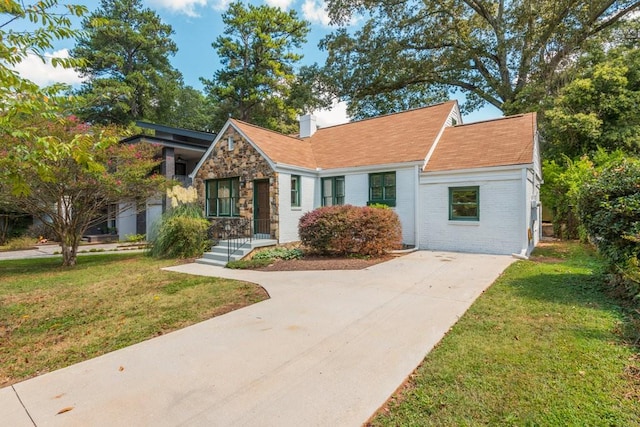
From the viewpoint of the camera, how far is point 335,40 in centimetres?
2480

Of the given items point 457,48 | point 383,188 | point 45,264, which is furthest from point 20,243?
point 457,48

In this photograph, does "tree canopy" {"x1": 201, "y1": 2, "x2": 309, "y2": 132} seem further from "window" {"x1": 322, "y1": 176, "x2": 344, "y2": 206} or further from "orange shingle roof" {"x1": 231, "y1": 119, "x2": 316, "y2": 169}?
"window" {"x1": 322, "y1": 176, "x2": 344, "y2": 206}

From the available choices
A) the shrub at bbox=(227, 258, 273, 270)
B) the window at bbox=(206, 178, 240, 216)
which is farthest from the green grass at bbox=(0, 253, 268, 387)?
the window at bbox=(206, 178, 240, 216)

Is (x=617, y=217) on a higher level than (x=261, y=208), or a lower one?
lower

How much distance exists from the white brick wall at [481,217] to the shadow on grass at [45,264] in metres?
11.4

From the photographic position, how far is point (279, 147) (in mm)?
13828

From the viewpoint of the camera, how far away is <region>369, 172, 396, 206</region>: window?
12648mm

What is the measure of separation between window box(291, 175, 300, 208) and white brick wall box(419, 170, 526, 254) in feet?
15.9

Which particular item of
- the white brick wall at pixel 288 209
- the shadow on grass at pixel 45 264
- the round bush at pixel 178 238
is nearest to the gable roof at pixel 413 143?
the white brick wall at pixel 288 209

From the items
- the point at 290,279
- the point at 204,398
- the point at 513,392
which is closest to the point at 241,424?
the point at 204,398

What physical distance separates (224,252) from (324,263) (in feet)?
12.9

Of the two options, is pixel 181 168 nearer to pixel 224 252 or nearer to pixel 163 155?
pixel 163 155

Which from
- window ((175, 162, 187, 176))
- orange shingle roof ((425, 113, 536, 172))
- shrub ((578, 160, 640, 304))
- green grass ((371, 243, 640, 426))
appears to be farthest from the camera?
window ((175, 162, 187, 176))

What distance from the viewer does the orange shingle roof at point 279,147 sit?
1273 cm
